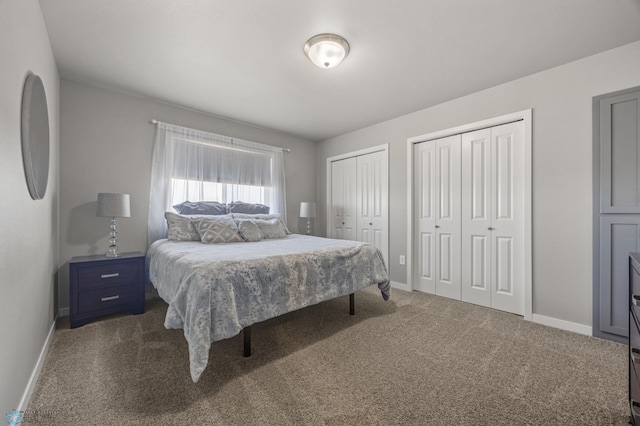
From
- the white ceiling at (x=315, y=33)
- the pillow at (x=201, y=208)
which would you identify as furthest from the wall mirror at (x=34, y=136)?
the pillow at (x=201, y=208)

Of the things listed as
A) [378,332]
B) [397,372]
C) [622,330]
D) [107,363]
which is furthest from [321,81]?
[622,330]

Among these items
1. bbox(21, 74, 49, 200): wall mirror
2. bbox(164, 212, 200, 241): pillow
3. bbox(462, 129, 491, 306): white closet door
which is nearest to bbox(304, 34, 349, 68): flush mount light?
bbox(21, 74, 49, 200): wall mirror

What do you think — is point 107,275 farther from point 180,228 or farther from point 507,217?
point 507,217

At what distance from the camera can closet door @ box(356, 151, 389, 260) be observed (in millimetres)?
4066

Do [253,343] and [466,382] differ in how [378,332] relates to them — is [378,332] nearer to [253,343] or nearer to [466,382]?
[466,382]

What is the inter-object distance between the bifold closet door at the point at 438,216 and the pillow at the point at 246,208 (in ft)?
7.41

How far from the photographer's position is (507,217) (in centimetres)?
291

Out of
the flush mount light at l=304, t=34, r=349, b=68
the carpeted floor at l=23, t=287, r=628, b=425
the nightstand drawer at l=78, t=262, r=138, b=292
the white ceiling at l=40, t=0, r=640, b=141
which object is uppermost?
the white ceiling at l=40, t=0, r=640, b=141

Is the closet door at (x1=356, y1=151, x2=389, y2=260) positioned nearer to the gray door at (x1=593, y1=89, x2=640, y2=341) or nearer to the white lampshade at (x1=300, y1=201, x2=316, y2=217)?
the white lampshade at (x1=300, y1=201, x2=316, y2=217)

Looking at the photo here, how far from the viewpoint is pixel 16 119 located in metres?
1.37

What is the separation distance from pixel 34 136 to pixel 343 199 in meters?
3.83

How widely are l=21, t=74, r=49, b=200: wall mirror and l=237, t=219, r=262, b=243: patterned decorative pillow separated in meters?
1.72

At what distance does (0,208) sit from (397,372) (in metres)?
2.22

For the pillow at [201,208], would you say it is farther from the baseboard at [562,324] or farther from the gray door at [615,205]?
the gray door at [615,205]
